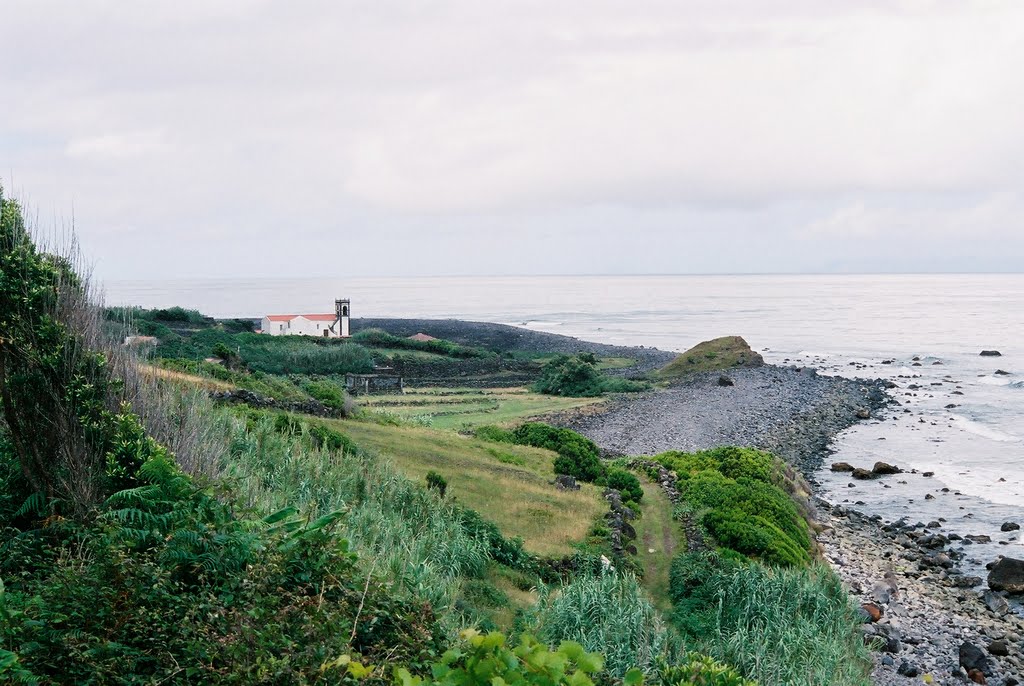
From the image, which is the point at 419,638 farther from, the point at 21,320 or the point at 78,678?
the point at 21,320

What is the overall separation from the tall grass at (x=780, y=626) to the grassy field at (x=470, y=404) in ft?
65.3

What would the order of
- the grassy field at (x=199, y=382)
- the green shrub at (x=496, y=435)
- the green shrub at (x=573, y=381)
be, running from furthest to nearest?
the green shrub at (x=573, y=381)
the green shrub at (x=496, y=435)
the grassy field at (x=199, y=382)

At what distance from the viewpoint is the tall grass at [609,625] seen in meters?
9.44

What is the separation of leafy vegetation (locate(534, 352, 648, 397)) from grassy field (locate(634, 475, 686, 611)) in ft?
101

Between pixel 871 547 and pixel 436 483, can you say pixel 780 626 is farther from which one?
pixel 871 547

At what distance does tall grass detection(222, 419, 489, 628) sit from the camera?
8.65 meters

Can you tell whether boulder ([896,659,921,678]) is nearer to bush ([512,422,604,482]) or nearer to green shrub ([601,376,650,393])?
bush ([512,422,604,482])

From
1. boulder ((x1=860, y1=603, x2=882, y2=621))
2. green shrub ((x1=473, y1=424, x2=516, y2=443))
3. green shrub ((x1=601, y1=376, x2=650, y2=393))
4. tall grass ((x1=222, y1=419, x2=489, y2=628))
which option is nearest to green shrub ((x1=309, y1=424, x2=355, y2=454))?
tall grass ((x1=222, y1=419, x2=489, y2=628))

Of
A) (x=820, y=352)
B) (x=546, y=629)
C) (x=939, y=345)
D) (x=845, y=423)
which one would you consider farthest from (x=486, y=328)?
(x=546, y=629)

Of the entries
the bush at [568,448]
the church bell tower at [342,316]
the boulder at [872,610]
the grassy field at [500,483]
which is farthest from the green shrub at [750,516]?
the church bell tower at [342,316]

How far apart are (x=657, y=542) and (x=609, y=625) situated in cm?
717

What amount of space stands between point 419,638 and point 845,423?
44.3m

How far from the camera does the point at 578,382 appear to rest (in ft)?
174

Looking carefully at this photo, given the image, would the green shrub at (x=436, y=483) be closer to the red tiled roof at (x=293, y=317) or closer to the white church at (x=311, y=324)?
the white church at (x=311, y=324)
